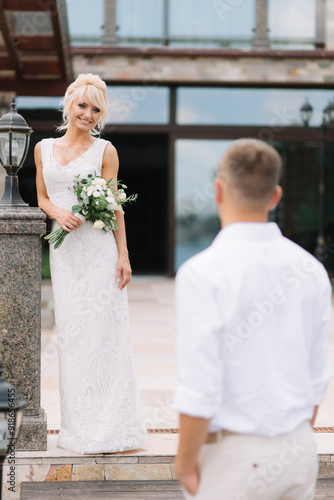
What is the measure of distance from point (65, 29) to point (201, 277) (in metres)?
11.2

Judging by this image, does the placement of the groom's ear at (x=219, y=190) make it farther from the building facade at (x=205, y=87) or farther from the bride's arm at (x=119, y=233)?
the building facade at (x=205, y=87)

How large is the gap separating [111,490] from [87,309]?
1.06 metres

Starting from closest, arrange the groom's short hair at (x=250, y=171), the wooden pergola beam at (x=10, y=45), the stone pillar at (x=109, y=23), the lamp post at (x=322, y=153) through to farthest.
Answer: the groom's short hair at (x=250, y=171) → the wooden pergola beam at (x=10, y=45) → the lamp post at (x=322, y=153) → the stone pillar at (x=109, y=23)

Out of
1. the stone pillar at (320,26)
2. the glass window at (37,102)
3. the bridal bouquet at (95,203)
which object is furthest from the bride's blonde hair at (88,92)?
the stone pillar at (320,26)

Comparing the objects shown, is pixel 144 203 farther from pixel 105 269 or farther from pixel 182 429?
pixel 182 429

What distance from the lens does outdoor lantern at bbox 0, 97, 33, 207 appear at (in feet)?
13.0

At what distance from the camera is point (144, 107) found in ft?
50.3

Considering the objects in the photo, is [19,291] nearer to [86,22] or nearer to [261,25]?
[86,22]

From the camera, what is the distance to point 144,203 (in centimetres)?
1988

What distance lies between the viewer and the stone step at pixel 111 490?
149 inches

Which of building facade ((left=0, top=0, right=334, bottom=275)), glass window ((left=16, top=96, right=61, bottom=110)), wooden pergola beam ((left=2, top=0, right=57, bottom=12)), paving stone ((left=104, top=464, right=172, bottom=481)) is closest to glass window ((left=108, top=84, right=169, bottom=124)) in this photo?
building facade ((left=0, top=0, right=334, bottom=275))

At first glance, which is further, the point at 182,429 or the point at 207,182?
the point at 207,182

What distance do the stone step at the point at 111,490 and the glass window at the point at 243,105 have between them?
12241mm

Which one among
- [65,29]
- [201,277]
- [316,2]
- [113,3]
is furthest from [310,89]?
[201,277]
